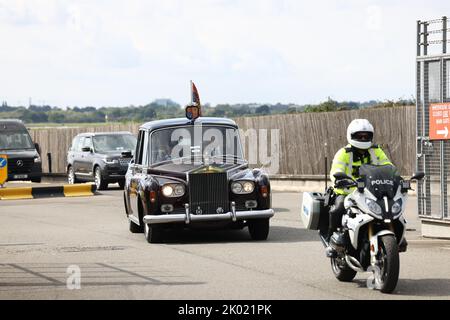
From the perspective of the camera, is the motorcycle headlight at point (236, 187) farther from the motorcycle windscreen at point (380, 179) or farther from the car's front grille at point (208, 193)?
the motorcycle windscreen at point (380, 179)

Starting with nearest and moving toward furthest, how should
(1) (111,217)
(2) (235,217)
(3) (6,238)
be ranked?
(2) (235,217)
(3) (6,238)
(1) (111,217)

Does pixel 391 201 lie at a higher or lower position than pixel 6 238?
→ higher

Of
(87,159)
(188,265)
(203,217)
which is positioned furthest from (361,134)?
(87,159)

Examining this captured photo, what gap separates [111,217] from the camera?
2269cm

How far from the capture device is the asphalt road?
11461 millimetres

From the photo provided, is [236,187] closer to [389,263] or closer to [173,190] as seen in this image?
[173,190]

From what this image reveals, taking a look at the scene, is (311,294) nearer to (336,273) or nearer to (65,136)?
(336,273)

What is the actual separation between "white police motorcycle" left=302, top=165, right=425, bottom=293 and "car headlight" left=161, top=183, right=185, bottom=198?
511cm

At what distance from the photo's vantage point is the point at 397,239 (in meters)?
11.3
